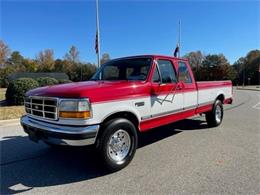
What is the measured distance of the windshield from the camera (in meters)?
4.92

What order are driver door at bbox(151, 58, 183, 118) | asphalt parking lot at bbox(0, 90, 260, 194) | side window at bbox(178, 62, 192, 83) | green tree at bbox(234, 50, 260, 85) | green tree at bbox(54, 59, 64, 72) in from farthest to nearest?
green tree at bbox(54, 59, 64, 72)
green tree at bbox(234, 50, 260, 85)
side window at bbox(178, 62, 192, 83)
driver door at bbox(151, 58, 183, 118)
asphalt parking lot at bbox(0, 90, 260, 194)

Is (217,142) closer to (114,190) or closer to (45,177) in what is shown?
(114,190)

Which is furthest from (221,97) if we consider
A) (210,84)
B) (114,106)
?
(114,106)

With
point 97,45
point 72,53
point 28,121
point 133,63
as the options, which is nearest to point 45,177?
point 28,121

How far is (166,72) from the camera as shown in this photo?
17.3 feet

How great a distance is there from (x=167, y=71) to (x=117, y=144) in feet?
7.12

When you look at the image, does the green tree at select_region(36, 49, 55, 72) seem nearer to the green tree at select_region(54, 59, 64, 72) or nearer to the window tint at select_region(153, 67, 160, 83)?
the green tree at select_region(54, 59, 64, 72)

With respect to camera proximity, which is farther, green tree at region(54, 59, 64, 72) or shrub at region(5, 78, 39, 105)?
green tree at region(54, 59, 64, 72)

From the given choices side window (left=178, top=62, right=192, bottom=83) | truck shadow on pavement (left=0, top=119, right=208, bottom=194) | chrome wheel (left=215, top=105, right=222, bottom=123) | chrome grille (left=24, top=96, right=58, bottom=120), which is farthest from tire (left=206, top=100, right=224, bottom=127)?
chrome grille (left=24, top=96, right=58, bottom=120)

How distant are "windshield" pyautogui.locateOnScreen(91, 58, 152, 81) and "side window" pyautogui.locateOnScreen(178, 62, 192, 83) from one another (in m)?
1.16

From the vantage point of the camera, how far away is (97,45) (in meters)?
16.9

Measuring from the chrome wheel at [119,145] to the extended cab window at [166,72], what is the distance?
54.1 inches

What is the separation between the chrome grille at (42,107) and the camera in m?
3.81

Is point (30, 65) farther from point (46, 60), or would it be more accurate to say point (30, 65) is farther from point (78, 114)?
point (78, 114)
